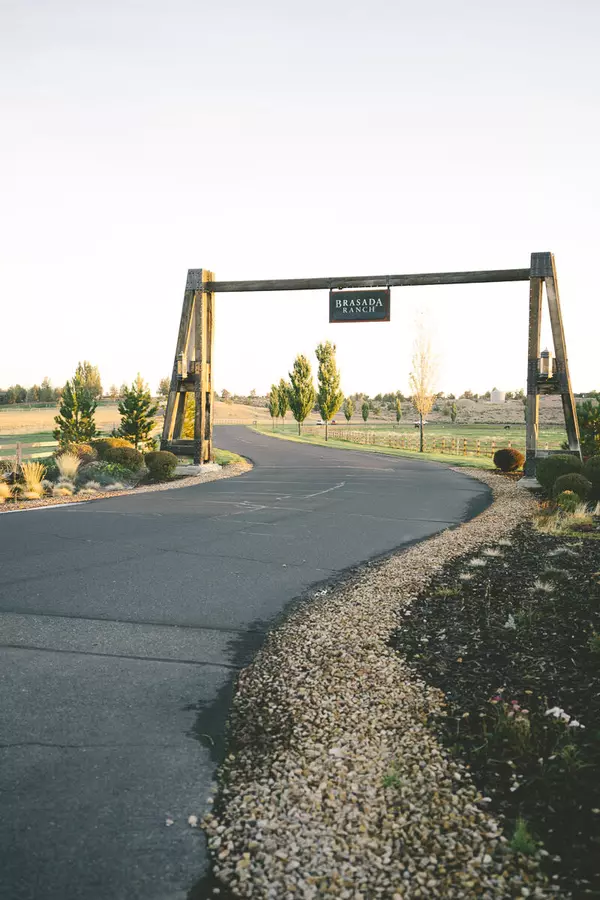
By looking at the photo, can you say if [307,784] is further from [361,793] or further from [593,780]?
[593,780]

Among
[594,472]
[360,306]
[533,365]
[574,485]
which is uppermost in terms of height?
[360,306]

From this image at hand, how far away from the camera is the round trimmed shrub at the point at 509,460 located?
24703 millimetres

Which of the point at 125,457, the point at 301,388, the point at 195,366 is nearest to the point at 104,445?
the point at 125,457

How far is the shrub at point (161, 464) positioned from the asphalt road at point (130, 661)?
6.13 meters

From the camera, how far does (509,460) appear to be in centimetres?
2470

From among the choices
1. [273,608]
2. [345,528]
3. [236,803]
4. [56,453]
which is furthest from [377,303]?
[236,803]

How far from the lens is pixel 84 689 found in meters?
4.93

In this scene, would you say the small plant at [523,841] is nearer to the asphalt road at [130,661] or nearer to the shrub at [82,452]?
the asphalt road at [130,661]

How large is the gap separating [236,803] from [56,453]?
63.7ft

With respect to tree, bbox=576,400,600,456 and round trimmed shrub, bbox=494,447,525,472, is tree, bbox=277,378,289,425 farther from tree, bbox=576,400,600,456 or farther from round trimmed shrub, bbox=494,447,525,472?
tree, bbox=576,400,600,456

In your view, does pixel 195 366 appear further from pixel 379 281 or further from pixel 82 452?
pixel 379 281

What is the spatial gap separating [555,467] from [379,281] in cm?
750

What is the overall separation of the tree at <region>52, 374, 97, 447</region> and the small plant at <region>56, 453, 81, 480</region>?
52.3 feet

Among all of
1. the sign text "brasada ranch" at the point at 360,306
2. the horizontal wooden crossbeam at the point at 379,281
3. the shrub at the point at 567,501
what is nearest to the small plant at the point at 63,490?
the horizontal wooden crossbeam at the point at 379,281
